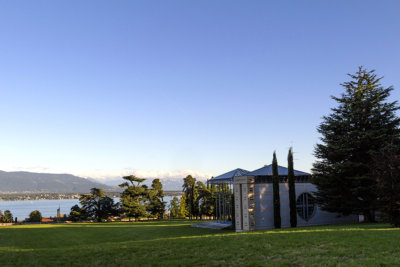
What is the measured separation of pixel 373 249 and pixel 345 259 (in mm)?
1624

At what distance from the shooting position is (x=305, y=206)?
2842 cm

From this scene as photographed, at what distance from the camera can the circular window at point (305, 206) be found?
92.4 ft

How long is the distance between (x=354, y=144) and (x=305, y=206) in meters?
7.13

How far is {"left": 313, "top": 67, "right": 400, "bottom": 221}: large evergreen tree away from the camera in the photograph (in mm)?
24484

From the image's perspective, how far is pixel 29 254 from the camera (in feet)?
43.9

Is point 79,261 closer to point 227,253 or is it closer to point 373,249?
point 227,253

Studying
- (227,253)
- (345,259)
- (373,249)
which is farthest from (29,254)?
(373,249)

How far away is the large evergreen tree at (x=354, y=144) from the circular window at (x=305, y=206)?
1.87 meters

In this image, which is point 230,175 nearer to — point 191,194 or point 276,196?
point 276,196

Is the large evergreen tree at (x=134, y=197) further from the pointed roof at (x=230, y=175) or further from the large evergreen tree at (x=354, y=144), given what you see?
the large evergreen tree at (x=354, y=144)

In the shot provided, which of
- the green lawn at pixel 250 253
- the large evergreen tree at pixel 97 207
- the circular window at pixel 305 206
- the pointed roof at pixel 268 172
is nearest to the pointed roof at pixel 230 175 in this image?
the pointed roof at pixel 268 172

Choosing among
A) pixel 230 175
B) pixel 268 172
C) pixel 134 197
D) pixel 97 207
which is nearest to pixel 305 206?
pixel 268 172

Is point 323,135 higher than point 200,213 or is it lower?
higher

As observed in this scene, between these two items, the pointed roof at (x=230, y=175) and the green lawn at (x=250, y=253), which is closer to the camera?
the green lawn at (x=250, y=253)
